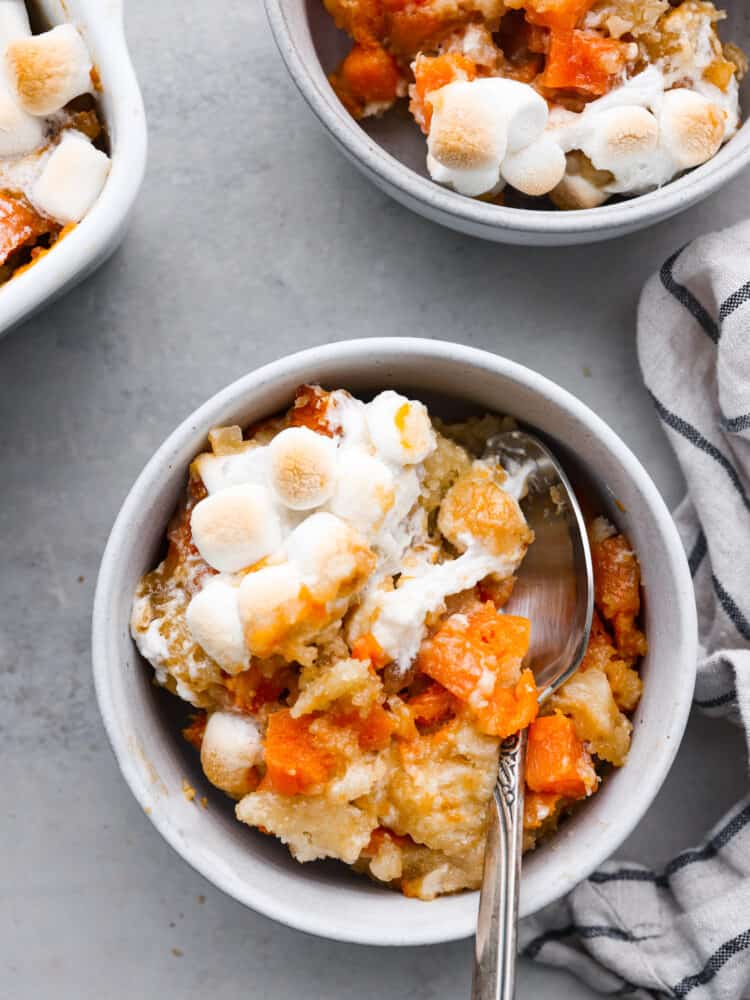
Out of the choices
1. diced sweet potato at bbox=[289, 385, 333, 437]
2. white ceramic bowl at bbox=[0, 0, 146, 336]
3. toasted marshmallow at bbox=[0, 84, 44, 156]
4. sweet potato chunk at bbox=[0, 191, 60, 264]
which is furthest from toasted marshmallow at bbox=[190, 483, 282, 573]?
toasted marshmallow at bbox=[0, 84, 44, 156]

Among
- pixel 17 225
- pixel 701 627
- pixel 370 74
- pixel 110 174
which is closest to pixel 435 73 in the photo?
pixel 370 74

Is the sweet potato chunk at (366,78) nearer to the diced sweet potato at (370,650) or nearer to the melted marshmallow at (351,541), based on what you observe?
the melted marshmallow at (351,541)

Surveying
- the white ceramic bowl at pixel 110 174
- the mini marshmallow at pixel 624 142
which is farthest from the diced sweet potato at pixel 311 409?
the mini marshmallow at pixel 624 142

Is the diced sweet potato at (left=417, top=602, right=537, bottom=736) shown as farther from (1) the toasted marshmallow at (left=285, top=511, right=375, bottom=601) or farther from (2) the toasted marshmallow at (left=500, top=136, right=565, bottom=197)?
(2) the toasted marshmallow at (left=500, top=136, right=565, bottom=197)

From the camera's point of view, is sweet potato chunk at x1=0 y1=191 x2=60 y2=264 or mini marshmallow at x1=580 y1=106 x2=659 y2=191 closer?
sweet potato chunk at x1=0 y1=191 x2=60 y2=264

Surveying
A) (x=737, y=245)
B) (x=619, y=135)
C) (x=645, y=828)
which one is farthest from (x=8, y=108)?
(x=645, y=828)

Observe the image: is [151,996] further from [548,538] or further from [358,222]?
[358,222]

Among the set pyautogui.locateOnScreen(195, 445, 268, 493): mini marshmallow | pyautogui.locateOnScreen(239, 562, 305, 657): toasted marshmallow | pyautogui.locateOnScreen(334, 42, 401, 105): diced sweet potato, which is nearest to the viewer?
pyautogui.locateOnScreen(239, 562, 305, 657): toasted marshmallow
